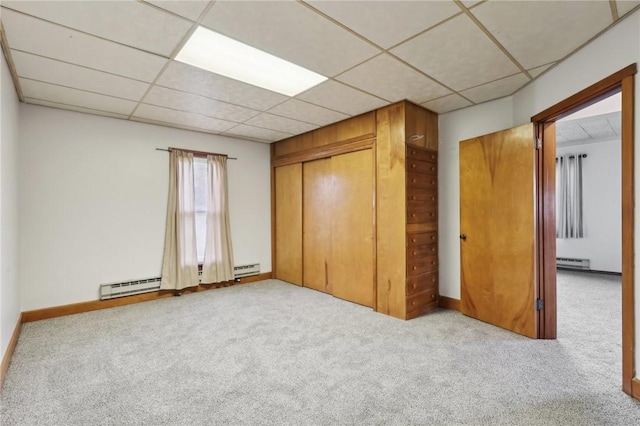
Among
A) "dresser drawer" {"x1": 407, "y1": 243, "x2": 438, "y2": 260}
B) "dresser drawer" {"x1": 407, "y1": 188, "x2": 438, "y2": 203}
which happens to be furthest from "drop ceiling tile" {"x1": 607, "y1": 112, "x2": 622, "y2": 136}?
"dresser drawer" {"x1": 407, "y1": 243, "x2": 438, "y2": 260}

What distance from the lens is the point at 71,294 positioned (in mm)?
3703

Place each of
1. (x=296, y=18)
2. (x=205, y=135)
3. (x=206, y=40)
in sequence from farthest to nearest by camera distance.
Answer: (x=205, y=135) < (x=206, y=40) < (x=296, y=18)

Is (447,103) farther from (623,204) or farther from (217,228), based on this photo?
(217,228)

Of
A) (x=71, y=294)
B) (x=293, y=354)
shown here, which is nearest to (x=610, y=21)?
(x=293, y=354)

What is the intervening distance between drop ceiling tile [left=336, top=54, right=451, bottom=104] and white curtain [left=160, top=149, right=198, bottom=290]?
2.84m

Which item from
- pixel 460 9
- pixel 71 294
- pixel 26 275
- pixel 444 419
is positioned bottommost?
pixel 444 419

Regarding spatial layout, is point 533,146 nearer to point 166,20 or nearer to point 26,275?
point 166,20

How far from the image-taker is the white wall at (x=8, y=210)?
2.36m

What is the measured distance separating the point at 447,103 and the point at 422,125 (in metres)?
0.35

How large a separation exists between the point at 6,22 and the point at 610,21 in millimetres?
3908

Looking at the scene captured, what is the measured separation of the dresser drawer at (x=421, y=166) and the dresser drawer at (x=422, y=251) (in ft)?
2.96

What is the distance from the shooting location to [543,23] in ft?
6.54

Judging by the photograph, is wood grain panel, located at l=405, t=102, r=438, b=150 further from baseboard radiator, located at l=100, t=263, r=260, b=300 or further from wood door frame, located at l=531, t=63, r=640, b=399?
baseboard radiator, located at l=100, t=263, r=260, b=300

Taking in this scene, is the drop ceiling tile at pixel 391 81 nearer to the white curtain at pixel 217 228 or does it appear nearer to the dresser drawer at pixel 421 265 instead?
the dresser drawer at pixel 421 265
